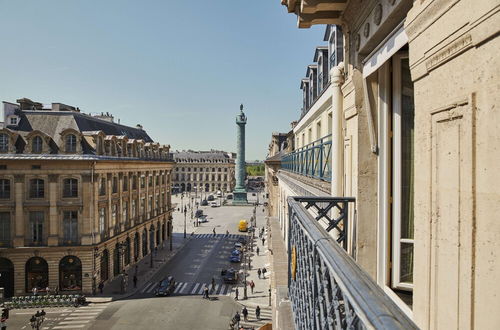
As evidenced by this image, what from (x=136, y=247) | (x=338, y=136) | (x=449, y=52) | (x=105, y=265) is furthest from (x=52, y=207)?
(x=449, y=52)

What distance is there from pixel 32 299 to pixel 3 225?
22.5 ft

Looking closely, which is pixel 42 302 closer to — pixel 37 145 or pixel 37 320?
pixel 37 320

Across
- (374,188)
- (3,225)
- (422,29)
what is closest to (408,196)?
(374,188)

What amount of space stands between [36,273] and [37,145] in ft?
36.7

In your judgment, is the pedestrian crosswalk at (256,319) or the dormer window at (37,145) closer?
the pedestrian crosswalk at (256,319)

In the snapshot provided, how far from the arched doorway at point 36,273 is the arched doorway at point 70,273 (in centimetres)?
119

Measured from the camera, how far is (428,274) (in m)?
2.98

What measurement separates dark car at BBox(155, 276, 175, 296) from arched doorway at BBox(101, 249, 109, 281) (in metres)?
5.67

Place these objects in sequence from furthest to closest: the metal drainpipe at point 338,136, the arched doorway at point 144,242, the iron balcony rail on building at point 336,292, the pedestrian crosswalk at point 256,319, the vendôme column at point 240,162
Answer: the vendôme column at point 240,162
the arched doorway at point 144,242
the pedestrian crosswalk at point 256,319
the metal drainpipe at point 338,136
the iron balcony rail on building at point 336,292

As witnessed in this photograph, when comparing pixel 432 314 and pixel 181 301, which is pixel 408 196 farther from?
pixel 181 301

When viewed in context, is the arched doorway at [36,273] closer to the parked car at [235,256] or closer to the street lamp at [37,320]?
the street lamp at [37,320]

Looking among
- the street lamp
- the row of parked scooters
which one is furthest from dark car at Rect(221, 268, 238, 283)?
the street lamp

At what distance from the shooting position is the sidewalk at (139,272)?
29359 millimetres

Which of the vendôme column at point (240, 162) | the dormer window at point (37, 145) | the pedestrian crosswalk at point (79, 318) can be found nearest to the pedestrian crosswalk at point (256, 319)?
the pedestrian crosswalk at point (79, 318)
